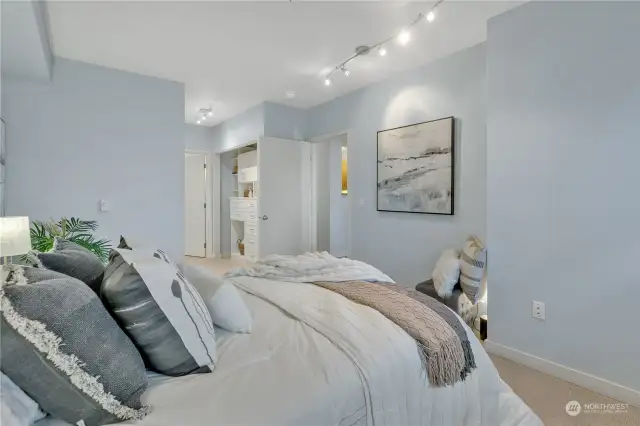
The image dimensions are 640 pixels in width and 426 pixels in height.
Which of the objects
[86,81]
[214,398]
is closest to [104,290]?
[214,398]

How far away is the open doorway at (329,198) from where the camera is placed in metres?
5.16

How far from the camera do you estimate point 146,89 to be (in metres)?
3.77

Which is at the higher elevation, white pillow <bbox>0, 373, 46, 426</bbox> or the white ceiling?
the white ceiling

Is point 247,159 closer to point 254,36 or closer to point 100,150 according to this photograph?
point 100,150

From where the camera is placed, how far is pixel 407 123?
368 centimetres

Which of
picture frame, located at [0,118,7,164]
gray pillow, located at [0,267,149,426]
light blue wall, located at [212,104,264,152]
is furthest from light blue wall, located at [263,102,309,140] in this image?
gray pillow, located at [0,267,149,426]

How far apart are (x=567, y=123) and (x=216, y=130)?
540cm

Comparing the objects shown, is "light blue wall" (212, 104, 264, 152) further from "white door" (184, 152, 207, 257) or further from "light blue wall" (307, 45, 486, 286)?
"light blue wall" (307, 45, 486, 286)

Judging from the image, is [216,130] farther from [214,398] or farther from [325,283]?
[214,398]

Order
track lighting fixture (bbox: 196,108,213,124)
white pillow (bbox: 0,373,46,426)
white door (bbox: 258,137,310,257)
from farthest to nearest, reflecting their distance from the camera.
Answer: track lighting fixture (bbox: 196,108,213,124) → white door (bbox: 258,137,310,257) → white pillow (bbox: 0,373,46,426)

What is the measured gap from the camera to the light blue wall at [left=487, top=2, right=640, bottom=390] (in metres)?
1.92

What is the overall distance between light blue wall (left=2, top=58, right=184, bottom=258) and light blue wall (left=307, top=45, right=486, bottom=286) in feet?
7.07
